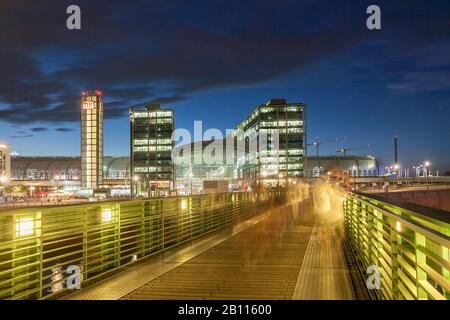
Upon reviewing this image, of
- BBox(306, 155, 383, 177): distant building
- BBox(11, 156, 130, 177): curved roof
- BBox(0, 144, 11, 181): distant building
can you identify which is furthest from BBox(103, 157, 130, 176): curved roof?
BBox(306, 155, 383, 177): distant building

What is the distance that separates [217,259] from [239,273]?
1.96m

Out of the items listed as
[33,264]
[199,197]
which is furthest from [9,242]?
[199,197]

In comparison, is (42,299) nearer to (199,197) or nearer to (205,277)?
(205,277)

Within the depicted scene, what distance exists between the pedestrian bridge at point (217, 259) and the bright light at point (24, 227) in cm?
1

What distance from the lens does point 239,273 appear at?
31.7 ft

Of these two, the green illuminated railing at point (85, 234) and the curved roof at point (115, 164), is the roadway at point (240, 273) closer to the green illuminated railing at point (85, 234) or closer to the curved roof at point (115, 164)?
the green illuminated railing at point (85, 234)

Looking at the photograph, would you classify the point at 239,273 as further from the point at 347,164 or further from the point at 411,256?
the point at 347,164

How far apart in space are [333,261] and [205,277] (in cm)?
328

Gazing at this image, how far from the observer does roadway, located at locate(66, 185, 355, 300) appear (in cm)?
788

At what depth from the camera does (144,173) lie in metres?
132

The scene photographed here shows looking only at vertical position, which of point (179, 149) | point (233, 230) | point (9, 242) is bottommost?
point (233, 230)

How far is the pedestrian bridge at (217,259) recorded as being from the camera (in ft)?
16.2
